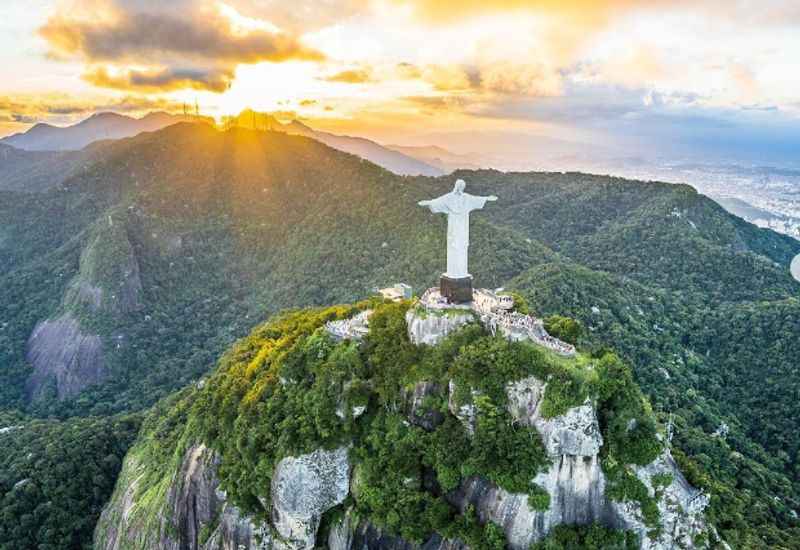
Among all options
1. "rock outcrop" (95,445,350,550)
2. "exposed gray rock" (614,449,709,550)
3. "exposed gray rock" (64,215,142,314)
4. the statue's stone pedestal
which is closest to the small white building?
the statue's stone pedestal

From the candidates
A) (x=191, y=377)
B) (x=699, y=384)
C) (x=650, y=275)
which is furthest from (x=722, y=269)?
(x=191, y=377)

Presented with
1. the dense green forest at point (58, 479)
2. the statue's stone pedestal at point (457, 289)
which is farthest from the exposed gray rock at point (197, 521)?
the statue's stone pedestal at point (457, 289)

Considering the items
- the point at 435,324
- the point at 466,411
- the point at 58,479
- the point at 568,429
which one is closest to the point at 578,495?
the point at 568,429

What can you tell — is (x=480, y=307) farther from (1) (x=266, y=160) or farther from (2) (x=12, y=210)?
(2) (x=12, y=210)

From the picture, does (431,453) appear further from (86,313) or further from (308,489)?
(86,313)

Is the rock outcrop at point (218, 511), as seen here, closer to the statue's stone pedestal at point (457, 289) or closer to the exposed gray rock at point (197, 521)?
the exposed gray rock at point (197, 521)

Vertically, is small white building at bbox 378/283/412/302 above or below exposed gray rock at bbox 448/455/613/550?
above

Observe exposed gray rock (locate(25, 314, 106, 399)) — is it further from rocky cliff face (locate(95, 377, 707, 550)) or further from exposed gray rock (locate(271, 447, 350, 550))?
exposed gray rock (locate(271, 447, 350, 550))
